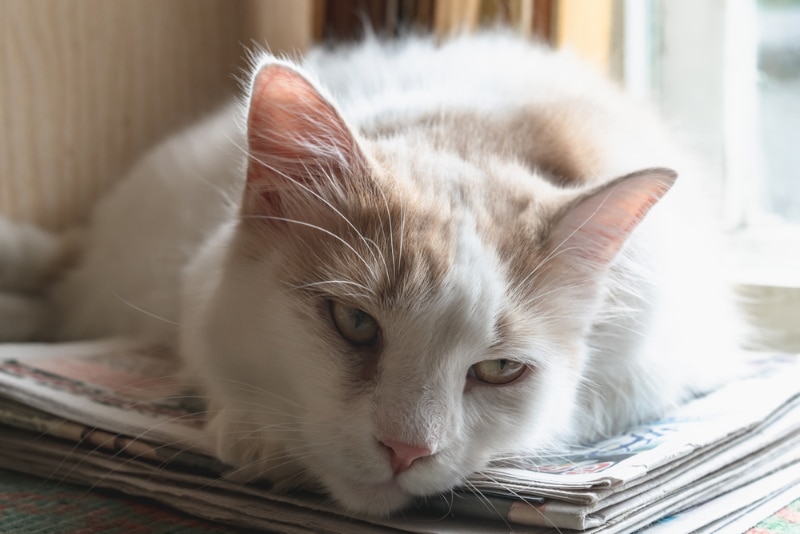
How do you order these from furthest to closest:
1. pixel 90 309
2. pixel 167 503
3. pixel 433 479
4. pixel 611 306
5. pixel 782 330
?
pixel 90 309 < pixel 782 330 < pixel 611 306 < pixel 167 503 < pixel 433 479

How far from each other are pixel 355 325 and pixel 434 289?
109mm

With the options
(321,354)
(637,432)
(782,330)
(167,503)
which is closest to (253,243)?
(321,354)

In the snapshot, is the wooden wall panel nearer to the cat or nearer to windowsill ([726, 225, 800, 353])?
the cat

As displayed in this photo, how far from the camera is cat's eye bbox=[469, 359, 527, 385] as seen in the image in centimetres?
100

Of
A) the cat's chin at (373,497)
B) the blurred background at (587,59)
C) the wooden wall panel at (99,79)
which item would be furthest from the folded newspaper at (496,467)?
the wooden wall panel at (99,79)

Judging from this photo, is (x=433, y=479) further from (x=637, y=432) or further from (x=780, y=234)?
(x=780, y=234)

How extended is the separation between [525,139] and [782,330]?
0.84 m

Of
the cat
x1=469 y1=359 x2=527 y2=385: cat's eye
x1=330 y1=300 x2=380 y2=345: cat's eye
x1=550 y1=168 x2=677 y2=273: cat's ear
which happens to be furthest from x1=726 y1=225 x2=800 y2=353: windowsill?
x1=330 y1=300 x2=380 y2=345: cat's eye

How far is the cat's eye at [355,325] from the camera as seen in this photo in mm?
966

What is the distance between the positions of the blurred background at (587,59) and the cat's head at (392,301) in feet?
2.52

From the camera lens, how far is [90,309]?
1859mm

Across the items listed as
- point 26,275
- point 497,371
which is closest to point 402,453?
point 497,371

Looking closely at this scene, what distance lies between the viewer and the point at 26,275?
74.3 inches

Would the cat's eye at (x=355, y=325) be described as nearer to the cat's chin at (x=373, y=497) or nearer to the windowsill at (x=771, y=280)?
the cat's chin at (x=373, y=497)
